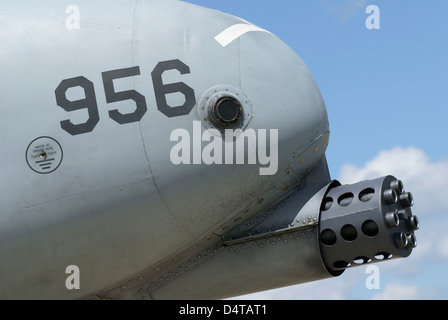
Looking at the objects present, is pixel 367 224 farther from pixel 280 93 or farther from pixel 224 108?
pixel 224 108

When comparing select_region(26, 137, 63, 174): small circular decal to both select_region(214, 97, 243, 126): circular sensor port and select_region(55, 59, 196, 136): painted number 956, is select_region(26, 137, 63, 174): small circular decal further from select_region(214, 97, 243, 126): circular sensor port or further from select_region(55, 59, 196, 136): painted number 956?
select_region(214, 97, 243, 126): circular sensor port

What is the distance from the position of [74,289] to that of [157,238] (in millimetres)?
1097

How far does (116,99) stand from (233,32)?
170 cm

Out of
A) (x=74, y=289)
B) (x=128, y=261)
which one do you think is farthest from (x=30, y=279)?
(x=128, y=261)

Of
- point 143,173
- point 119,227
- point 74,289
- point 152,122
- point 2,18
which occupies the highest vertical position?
point 2,18

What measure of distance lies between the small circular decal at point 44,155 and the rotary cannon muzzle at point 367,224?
308cm

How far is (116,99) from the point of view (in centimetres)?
770

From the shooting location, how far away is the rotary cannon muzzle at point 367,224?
25.7 ft

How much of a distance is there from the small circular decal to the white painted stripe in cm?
223

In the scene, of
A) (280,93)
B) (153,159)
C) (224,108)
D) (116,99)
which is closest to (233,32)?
(280,93)

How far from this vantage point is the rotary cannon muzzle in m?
7.85

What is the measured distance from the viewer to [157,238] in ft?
25.7

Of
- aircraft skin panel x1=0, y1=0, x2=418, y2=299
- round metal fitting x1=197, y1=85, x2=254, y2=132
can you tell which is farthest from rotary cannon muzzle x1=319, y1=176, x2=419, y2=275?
round metal fitting x1=197, y1=85, x2=254, y2=132

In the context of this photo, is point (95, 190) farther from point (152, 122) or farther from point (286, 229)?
point (286, 229)
